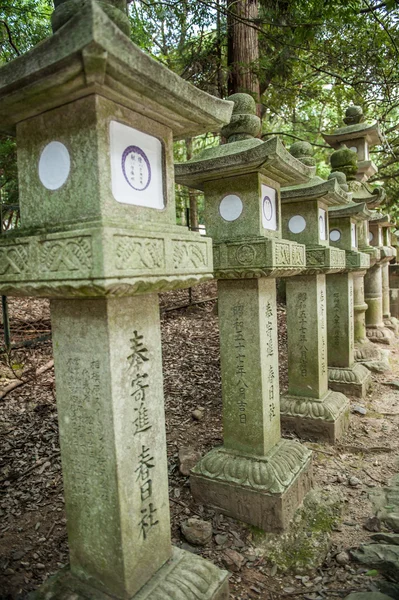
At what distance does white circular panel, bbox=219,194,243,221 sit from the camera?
352 cm

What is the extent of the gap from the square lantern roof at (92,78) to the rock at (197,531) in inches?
118

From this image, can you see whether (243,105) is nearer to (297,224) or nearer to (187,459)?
(297,224)

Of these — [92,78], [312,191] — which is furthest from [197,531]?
[312,191]

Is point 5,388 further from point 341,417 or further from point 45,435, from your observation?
point 341,417

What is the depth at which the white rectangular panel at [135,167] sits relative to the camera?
1966 mm

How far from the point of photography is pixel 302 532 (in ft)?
11.2

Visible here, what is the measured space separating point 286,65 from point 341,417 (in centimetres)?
579

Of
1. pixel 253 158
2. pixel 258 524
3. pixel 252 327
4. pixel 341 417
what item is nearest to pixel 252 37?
pixel 253 158

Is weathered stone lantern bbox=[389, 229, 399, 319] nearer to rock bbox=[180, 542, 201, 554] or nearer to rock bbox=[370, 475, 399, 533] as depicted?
rock bbox=[370, 475, 399, 533]

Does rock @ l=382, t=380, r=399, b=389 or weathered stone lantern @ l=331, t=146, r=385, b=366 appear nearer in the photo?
rock @ l=382, t=380, r=399, b=389

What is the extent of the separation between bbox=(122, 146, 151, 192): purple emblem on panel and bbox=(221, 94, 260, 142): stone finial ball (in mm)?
1727

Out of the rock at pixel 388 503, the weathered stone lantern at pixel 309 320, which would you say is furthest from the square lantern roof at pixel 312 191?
the rock at pixel 388 503

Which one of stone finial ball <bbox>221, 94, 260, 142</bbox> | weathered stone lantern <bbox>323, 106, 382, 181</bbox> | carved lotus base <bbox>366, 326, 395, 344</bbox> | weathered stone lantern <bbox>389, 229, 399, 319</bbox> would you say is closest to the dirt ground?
carved lotus base <bbox>366, 326, 395, 344</bbox>

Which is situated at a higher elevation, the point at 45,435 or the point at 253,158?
the point at 253,158
